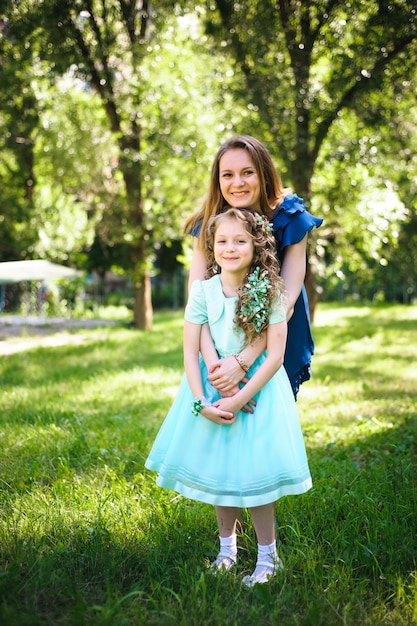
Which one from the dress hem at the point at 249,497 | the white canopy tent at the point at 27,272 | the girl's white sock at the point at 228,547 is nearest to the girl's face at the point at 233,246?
the dress hem at the point at 249,497

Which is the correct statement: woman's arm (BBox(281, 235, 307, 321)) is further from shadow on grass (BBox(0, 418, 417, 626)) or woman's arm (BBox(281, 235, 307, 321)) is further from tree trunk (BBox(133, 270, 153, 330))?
tree trunk (BBox(133, 270, 153, 330))

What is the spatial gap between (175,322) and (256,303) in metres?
10.9

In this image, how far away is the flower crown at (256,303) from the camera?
2398 millimetres

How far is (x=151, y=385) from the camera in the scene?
20.7 feet

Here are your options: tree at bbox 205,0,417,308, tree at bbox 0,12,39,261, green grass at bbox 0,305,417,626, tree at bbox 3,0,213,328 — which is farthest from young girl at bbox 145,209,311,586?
tree at bbox 0,12,39,261

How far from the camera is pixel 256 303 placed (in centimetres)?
239

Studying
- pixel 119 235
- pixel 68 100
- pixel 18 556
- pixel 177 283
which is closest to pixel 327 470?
pixel 18 556

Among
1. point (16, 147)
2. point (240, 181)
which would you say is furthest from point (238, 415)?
point (16, 147)

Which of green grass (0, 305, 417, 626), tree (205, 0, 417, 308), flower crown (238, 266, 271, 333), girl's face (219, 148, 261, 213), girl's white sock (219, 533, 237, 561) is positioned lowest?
green grass (0, 305, 417, 626)

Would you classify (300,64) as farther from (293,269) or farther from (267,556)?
(267,556)

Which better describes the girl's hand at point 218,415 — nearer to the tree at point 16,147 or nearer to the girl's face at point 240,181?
the girl's face at point 240,181

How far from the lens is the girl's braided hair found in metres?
2.41

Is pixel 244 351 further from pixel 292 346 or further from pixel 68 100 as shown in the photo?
pixel 68 100

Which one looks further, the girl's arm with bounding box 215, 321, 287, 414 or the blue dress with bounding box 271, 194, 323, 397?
the blue dress with bounding box 271, 194, 323, 397
